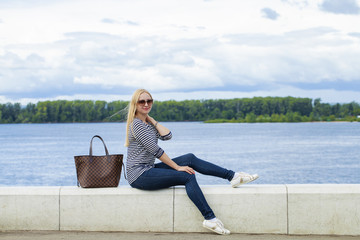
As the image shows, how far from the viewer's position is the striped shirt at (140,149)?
234 inches

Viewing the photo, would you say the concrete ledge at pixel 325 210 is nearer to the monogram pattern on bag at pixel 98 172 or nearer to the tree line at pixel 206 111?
the monogram pattern on bag at pixel 98 172

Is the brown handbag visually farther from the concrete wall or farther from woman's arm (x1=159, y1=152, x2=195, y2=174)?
woman's arm (x1=159, y1=152, x2=195, y2=174)

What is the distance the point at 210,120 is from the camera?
14875 cm

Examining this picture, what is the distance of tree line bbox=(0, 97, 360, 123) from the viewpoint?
12862cm

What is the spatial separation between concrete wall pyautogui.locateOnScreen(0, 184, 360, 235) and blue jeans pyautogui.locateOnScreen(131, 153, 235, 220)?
0.43 feet

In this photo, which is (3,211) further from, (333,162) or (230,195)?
(333,162)

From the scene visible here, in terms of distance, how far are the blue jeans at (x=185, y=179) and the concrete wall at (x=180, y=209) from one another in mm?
131

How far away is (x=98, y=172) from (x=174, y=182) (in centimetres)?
91

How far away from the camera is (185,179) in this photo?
19.4 feet

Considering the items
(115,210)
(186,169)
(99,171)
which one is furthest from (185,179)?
(99,171)

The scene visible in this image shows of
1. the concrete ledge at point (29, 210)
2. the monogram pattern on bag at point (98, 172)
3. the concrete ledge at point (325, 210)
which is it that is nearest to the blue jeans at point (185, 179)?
the monogram pattern on bag at point (98, 172)

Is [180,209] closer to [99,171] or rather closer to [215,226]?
[215,226]

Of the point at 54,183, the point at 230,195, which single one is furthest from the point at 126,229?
the point at 54,183

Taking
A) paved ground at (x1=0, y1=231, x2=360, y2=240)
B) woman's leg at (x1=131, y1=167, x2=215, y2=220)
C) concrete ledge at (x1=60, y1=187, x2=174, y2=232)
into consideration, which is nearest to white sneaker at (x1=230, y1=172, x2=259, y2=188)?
woman's leg at (x1=131, y1=167, x2=215, y2=220)
